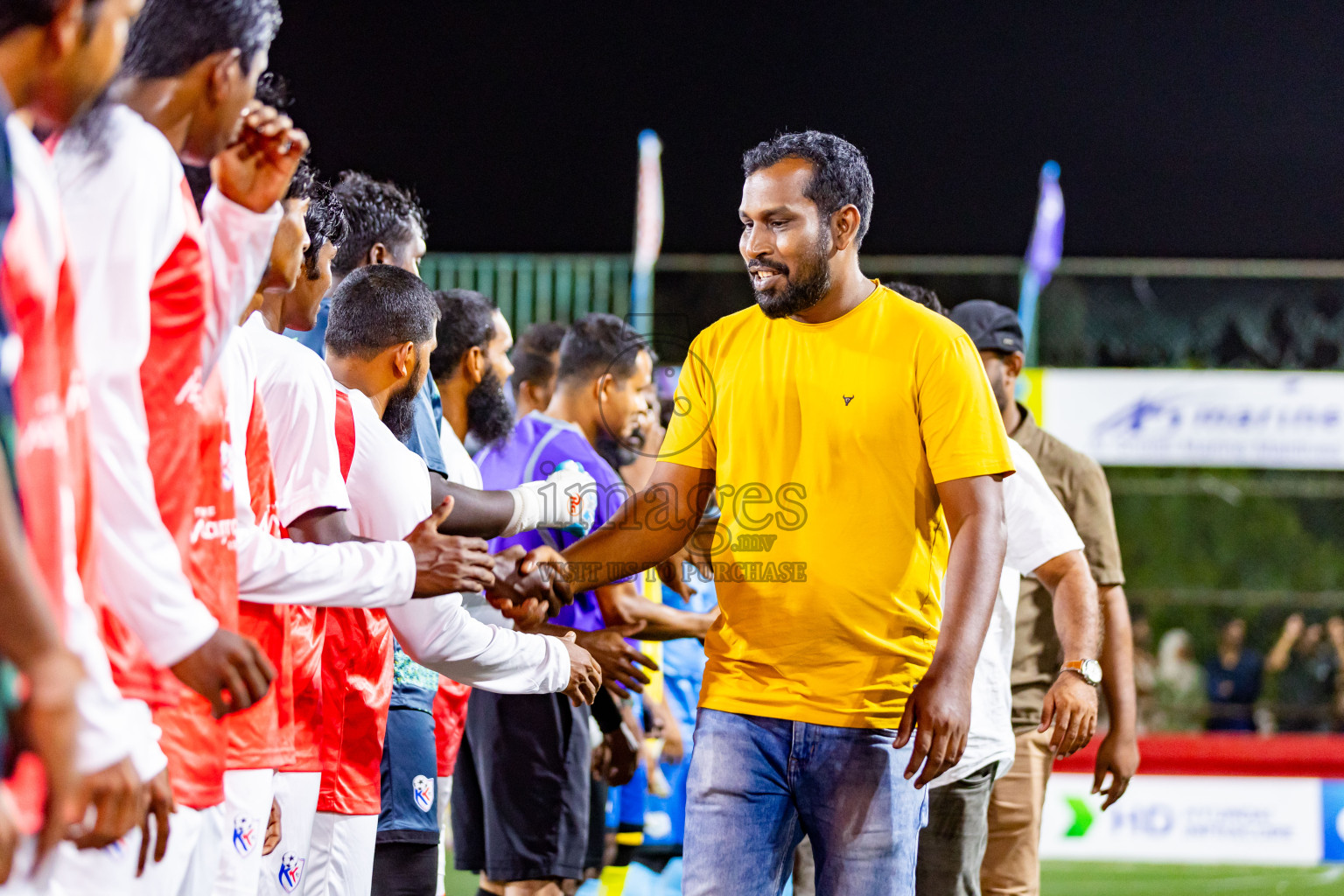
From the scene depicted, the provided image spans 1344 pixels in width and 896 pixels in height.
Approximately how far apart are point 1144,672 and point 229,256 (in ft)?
38.2

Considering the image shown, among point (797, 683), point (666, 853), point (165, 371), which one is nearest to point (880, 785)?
point (797, 683)

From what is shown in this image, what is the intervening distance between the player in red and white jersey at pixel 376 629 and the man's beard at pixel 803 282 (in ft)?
3.09

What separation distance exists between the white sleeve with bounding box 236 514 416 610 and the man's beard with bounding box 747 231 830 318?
1.21m

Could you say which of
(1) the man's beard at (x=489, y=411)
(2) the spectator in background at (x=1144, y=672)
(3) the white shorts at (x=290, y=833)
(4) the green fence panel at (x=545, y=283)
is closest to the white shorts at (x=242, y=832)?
(3) the white shorts at (x=290, y=833)

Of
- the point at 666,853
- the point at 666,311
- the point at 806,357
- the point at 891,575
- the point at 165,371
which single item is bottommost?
the point at 666,853

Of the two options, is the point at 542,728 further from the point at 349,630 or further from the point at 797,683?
the point at 797,683

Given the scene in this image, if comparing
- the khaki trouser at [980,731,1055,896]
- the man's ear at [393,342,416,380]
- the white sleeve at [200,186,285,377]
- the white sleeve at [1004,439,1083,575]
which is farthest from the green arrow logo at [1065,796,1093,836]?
the white sleeve at [200,186,285,377]

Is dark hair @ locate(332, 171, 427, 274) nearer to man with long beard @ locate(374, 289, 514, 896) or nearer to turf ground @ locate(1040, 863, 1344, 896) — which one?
man with long beard @ locate(374, 289, 514, 896)

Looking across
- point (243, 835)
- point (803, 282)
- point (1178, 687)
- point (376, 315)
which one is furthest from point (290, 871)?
point (1178, 687)

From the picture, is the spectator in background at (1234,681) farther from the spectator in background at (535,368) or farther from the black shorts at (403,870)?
the black shorts at (403,870)

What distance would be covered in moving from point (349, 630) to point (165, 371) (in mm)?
1412

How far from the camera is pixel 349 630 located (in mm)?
3432

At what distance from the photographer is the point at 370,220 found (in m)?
4.50

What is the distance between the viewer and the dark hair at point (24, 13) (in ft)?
5.25
